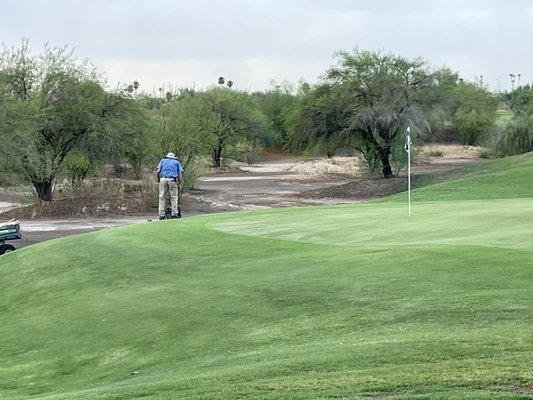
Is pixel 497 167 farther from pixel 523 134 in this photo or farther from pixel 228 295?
pixel 228 295

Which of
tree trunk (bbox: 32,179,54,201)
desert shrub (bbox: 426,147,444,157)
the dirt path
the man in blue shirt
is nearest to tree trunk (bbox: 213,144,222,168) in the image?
the dirt path

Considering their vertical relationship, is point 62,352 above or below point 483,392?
below

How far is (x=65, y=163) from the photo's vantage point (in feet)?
154

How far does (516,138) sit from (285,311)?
50930mm

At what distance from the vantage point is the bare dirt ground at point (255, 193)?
40.4m

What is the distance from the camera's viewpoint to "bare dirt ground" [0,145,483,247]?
40.4m

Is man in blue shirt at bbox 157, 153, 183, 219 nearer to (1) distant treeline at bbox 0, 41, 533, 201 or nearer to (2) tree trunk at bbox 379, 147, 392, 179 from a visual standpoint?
(1) distant treeline at bbox 0, 41, 533, 201

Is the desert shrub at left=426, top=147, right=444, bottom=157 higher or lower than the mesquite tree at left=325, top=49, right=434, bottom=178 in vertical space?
lower

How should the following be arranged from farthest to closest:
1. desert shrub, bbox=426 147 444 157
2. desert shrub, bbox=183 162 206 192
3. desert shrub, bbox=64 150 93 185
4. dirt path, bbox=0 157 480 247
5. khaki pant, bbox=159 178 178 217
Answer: desert shrub, bbox=426 147 444 157 → desert shrub, bbox=183 162 206 192 → desert shrub, bbox=64 150 93 185 → dirt path, bbox=0 157 480 247 → khaki pant, bbox=159 178 178 217

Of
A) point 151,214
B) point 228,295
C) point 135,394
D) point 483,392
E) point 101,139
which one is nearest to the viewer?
point 483,392

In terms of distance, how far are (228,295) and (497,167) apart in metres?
36.2

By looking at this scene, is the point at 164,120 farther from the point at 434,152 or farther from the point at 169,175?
the point at 434,152

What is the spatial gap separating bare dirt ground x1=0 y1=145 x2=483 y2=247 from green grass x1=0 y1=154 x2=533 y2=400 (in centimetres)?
1499

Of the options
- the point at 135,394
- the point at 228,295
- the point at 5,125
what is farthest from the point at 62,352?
the point at 5,125
